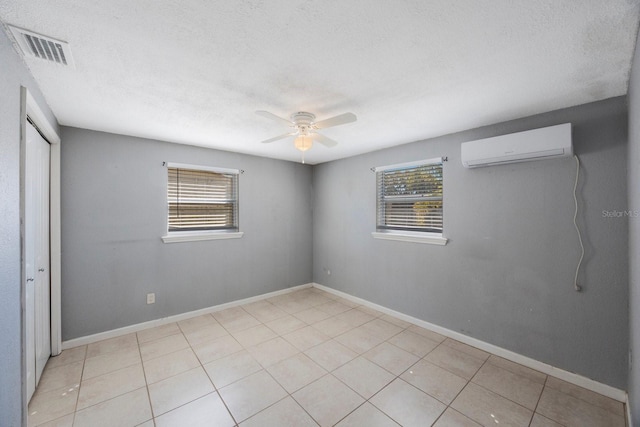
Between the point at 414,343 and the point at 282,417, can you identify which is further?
the point at 414,343

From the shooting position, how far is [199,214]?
11.7ft

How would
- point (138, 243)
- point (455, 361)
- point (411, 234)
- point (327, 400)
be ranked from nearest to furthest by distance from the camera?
point (327, 400) < point (455, 361) < point (138, 243) < point (411, 234)

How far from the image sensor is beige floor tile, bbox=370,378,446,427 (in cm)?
175

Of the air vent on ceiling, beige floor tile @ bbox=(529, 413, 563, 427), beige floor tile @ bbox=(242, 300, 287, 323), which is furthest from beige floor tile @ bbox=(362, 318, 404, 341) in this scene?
the air vent on ceiling

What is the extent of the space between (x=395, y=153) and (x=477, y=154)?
1.09m

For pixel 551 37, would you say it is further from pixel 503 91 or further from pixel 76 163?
pixel 76 163

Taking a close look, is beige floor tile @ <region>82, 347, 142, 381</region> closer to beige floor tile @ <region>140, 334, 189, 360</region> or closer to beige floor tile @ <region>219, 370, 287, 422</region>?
beige floor tile @ <region>140, 334, 189, 360</region>

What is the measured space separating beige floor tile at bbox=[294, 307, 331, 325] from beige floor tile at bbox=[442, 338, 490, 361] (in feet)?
4.81

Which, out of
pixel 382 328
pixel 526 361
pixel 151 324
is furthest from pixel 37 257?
pixel 526 361

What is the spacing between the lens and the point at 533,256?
2324 millimetres

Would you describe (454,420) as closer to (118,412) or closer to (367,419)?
(367,419)

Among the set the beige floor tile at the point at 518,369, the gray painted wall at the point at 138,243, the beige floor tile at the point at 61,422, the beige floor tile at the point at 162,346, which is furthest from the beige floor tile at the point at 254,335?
the beige floor tile at the point at 518,369

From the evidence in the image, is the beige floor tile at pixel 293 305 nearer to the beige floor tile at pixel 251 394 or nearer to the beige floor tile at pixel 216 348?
the beige floor tile at pixel 216 348

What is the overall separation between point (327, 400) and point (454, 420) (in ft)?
2.89
